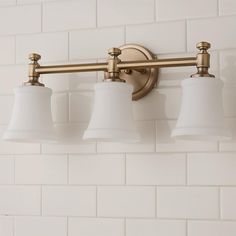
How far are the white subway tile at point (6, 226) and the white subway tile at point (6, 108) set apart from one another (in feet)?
0.84

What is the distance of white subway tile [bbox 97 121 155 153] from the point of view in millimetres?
1365

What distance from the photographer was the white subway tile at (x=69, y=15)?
1442mm

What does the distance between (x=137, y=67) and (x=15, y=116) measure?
324 mm

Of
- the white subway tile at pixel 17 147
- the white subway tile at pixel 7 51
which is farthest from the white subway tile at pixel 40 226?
the white subway tile at pixel 7 51

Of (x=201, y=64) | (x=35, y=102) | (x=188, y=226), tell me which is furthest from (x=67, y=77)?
(x=188, y=226)

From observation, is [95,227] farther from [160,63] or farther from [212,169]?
[160,63]

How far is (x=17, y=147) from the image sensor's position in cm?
147

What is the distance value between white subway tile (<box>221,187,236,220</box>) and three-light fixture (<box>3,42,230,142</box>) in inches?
5.7

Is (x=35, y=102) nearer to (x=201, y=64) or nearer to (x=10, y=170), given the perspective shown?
(x=10, y=170)

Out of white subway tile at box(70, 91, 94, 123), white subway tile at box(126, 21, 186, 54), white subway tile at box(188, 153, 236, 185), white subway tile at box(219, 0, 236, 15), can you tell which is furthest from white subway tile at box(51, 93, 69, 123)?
white subway tile at box(219, 0, 236, 15)

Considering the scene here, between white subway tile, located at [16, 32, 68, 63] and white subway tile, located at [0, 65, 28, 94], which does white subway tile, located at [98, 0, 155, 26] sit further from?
white subway tile, located at [0, 65, 28, 94]

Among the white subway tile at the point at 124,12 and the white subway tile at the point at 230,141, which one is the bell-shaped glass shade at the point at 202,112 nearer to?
the white subway tile at the point at 230,141

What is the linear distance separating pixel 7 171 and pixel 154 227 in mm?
424

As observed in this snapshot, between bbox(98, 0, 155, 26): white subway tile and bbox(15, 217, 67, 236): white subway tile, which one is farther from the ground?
bbox(98, 0, 155, 26): white subway tile
